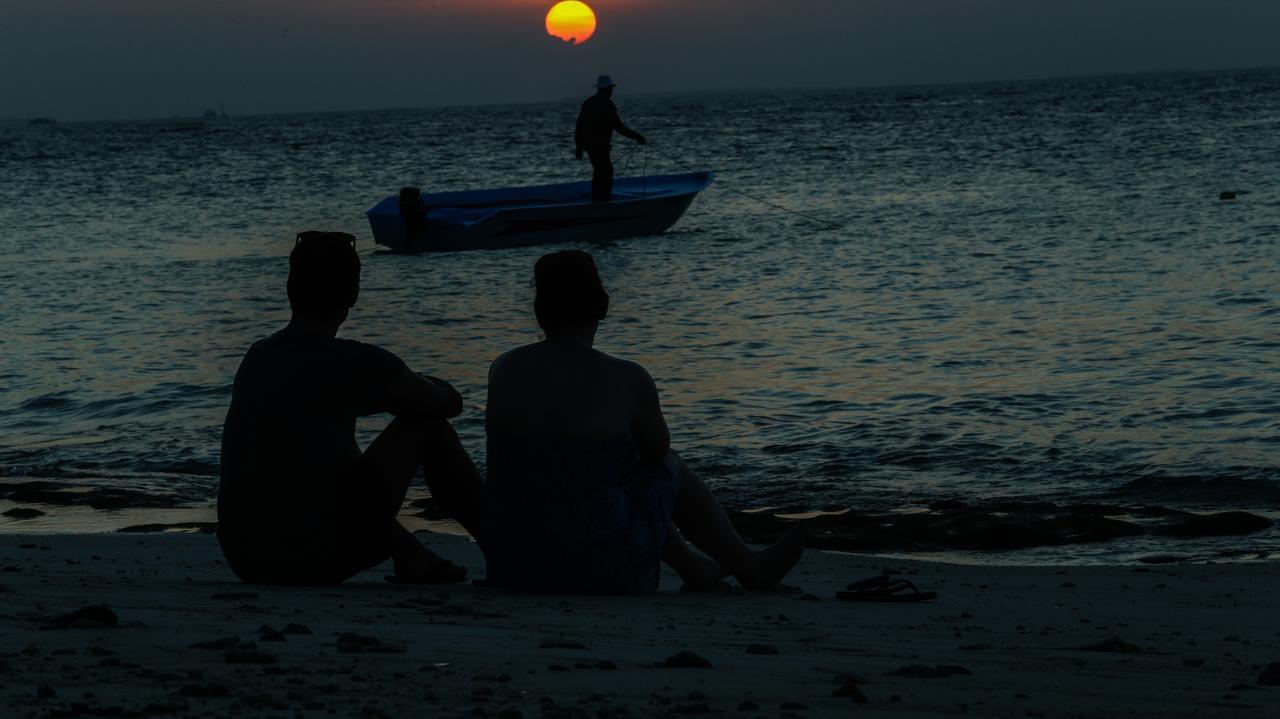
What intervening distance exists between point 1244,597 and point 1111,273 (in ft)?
42.4

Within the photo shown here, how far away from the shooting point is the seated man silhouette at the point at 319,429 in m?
4.09

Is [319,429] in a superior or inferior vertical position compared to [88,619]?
superior

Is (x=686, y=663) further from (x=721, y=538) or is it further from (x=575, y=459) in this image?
(x=721, y=538)

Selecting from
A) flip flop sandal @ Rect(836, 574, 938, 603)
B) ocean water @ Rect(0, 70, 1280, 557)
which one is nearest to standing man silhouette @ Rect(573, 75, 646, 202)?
ocean water @ Rect(0, 70, 1280, 557)

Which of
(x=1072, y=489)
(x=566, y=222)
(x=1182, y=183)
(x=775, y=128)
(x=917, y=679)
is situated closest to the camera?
(x=917, y=679)

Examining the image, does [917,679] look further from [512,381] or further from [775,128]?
[775,128]

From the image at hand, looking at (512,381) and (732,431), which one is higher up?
(512,381)

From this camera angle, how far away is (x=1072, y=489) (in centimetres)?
768

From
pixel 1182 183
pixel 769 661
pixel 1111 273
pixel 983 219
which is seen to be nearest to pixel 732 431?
pixel 769 661

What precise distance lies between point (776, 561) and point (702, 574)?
0.79ft

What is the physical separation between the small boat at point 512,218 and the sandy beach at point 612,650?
17476 millimetres

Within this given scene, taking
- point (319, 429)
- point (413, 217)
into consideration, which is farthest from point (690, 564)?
point (413, 217)

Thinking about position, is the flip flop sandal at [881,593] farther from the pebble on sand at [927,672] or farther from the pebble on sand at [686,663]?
the pebble on sand at [686,663]

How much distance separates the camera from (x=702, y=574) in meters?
4.54
